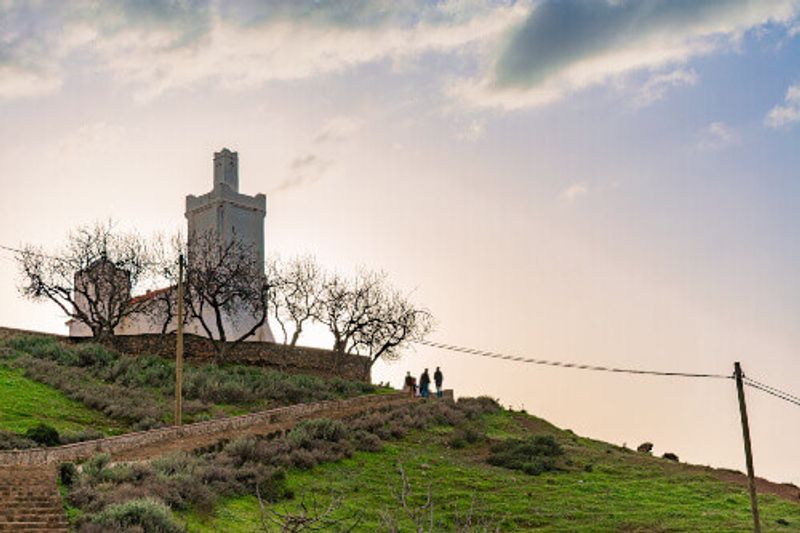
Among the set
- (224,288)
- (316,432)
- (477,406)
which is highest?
(224,288)

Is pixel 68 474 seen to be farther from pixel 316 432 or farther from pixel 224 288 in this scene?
pixel 224 288

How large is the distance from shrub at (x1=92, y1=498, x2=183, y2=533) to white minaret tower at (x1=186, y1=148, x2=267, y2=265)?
1720 inches

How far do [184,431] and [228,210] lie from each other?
103 feet

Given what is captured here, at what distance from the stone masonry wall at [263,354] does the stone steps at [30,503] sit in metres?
33.7

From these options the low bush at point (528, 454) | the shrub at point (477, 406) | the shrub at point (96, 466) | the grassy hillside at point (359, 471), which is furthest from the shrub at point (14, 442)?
the shrub at point (477, 406)

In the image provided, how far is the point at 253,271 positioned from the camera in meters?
62.2

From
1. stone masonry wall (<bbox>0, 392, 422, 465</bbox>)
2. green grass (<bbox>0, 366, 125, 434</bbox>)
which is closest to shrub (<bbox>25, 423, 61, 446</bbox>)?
stone masonry wall (<bbox>0, 392, 422, 465</bbox>)

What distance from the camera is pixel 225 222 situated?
62.5 m

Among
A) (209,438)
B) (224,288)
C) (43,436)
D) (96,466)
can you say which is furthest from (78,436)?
(224,288)

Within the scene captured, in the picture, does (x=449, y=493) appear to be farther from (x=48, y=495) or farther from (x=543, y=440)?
(x=48, y=495)

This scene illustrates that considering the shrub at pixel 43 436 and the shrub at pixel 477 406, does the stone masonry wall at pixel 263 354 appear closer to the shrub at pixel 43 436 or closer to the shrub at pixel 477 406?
the shrub at pixel 477 406

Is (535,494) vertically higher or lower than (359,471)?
lower

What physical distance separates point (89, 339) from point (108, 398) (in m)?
17.7

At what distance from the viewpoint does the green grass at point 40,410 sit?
33688 mm
